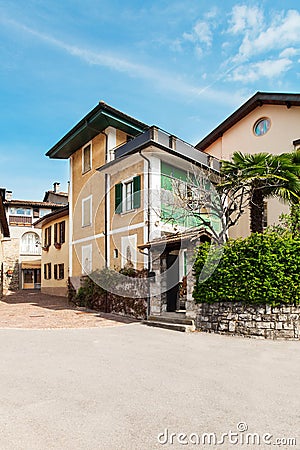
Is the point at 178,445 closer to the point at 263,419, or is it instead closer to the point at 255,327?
the point at 263,419

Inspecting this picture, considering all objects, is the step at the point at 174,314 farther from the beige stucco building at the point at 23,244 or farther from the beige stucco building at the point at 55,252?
the beige stucco building at the point at 23,244

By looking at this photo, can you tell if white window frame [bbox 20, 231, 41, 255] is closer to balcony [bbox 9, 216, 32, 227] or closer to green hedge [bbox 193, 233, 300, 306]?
balcony [bbox 9, 216, 32, 227]

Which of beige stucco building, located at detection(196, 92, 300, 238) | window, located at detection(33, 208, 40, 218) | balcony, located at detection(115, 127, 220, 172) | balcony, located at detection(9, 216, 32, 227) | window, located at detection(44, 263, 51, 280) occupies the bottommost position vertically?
window, located at detection(44, 263, 51, 280)

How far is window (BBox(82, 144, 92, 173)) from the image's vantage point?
64.1ft

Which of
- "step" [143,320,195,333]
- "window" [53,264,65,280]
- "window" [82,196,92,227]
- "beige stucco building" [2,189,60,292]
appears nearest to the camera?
"step" [143,320,195,333]

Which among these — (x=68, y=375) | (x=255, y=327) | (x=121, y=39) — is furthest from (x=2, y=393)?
(x=121, y=39)

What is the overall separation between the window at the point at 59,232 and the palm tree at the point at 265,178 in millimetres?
13871

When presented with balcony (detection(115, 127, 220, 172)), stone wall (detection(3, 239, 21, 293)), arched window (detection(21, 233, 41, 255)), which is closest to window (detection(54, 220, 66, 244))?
balcony (detection(115, 127, 220, 172))

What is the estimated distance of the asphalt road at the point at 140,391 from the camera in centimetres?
402

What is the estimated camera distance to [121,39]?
10.6 m

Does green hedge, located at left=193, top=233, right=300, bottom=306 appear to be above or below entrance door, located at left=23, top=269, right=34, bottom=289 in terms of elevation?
above

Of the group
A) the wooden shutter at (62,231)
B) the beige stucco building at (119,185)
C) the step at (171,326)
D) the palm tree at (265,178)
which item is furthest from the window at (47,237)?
the palm tree at (265,178)

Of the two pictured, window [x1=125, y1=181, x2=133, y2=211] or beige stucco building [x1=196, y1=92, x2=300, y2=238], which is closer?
window [x1=125, y1=181, x2=133, y2=211]

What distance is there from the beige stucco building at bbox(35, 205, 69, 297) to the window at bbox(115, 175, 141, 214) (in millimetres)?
7792
